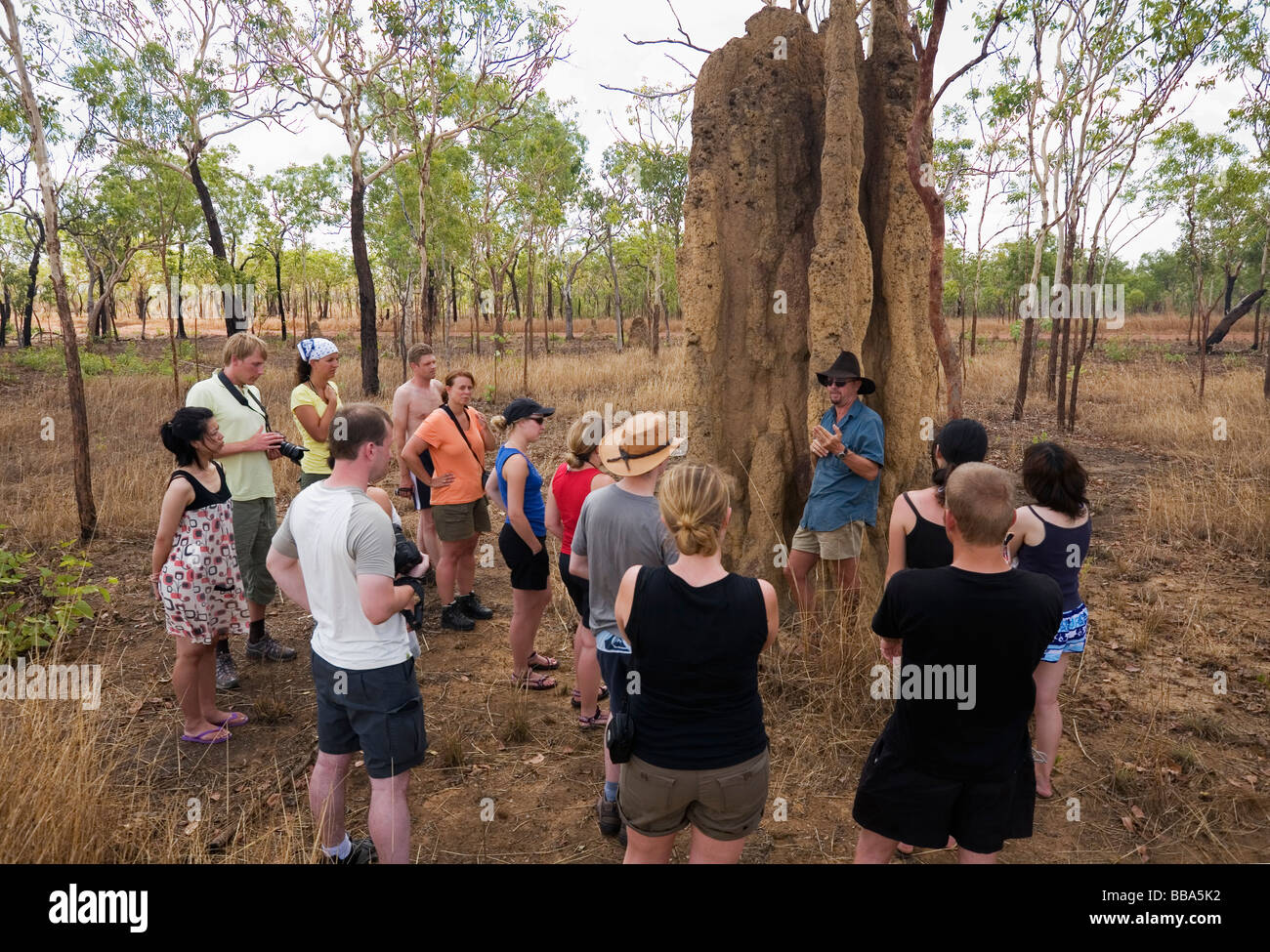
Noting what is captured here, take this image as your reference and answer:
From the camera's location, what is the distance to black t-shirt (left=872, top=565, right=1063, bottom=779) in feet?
7.25

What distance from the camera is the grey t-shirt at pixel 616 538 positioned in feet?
9.72

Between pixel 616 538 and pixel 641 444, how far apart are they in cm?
37

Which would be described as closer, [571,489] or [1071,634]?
[1071,634]

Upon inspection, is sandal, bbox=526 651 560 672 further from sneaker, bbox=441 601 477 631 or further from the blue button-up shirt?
the blue button-up shirt

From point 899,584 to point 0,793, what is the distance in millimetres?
3151

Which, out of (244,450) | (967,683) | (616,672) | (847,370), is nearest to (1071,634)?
(967,683)

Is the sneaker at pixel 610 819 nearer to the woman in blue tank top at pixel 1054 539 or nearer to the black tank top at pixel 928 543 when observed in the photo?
the black tank top at pixel 928 543

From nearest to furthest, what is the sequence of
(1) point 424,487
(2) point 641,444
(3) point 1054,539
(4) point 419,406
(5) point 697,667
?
(5) point 697,667 → (2) point 641,444 → (3) point 1054,539 → (1) point 424,487 → (4) point 419,406

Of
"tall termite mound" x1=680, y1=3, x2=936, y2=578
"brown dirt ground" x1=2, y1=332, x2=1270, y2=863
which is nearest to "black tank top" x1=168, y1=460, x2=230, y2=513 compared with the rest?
"brown dirt ground" x1=2, y1=332, x2=1270, y2=863

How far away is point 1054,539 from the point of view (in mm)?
3305

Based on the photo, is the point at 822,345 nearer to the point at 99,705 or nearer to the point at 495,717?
the point at 495,717

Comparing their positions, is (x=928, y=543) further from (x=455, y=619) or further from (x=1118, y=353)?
(x=1118, y=353)

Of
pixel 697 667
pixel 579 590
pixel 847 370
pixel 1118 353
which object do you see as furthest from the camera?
pixel 1118 353

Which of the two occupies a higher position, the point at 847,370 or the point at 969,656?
the point at 847,370
